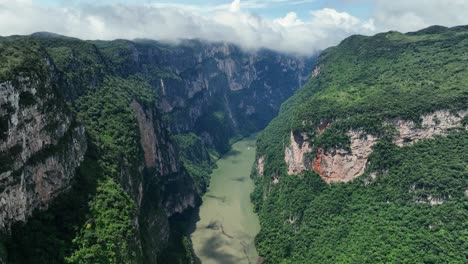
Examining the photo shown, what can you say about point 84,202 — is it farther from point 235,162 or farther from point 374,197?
point 235,162

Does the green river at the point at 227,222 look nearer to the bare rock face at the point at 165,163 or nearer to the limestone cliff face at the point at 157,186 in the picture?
the bare rock face at the point at 165,163

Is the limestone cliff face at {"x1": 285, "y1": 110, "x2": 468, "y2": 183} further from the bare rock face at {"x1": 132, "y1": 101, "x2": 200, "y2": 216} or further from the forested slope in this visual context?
the bare rock face at {"x1": 132, "y1": 101, "x2": 200, "y2": 216}

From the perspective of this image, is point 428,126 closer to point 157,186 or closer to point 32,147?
point 157,186

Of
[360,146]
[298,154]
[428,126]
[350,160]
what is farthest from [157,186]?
[428,126]

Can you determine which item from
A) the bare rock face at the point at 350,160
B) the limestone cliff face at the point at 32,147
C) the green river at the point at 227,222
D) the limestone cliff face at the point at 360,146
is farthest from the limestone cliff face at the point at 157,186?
the bare rock face at the point at 350,160

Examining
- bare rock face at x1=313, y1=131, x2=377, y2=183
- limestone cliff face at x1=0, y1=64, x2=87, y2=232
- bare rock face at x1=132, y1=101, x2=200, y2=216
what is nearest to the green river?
bare rock face at x1=132, y1=101, x2=200, y2=216

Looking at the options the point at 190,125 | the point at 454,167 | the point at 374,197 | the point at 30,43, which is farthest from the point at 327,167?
the point at 190,125
